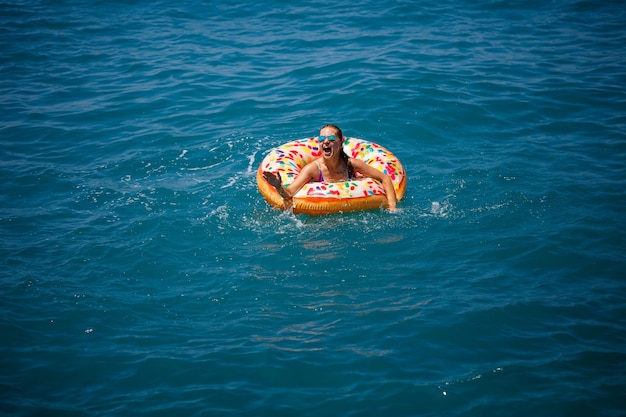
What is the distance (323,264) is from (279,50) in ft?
26.5

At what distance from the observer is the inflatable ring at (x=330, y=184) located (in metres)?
8.38

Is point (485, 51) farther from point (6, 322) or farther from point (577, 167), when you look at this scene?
point (6, 322)

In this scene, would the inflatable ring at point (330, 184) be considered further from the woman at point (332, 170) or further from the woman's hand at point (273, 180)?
the woman's hand at point (273, 180)

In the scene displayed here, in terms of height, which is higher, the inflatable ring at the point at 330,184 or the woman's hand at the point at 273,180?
the woman's hand at the point at 273,180

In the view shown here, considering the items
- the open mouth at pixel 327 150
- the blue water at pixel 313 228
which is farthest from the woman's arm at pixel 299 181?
the blue water at pixel 313 228

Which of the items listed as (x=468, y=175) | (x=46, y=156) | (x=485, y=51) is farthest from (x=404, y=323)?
(x=485, y=51)

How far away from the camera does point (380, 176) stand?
8.75m

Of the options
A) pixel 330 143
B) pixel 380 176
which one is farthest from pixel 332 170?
pixel 380 176

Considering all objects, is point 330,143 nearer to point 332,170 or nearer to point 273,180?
point 332,170

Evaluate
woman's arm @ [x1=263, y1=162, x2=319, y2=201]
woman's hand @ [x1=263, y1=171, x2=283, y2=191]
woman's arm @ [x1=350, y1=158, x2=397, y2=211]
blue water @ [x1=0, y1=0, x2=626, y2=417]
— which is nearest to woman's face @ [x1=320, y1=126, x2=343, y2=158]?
woman's arm @ [x1=263, y1=162, x2=319, y2=201]

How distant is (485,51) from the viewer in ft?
46.0

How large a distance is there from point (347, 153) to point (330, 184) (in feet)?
4.20

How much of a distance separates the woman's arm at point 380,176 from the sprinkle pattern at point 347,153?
8cm

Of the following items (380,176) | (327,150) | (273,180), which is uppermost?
(327,150)
